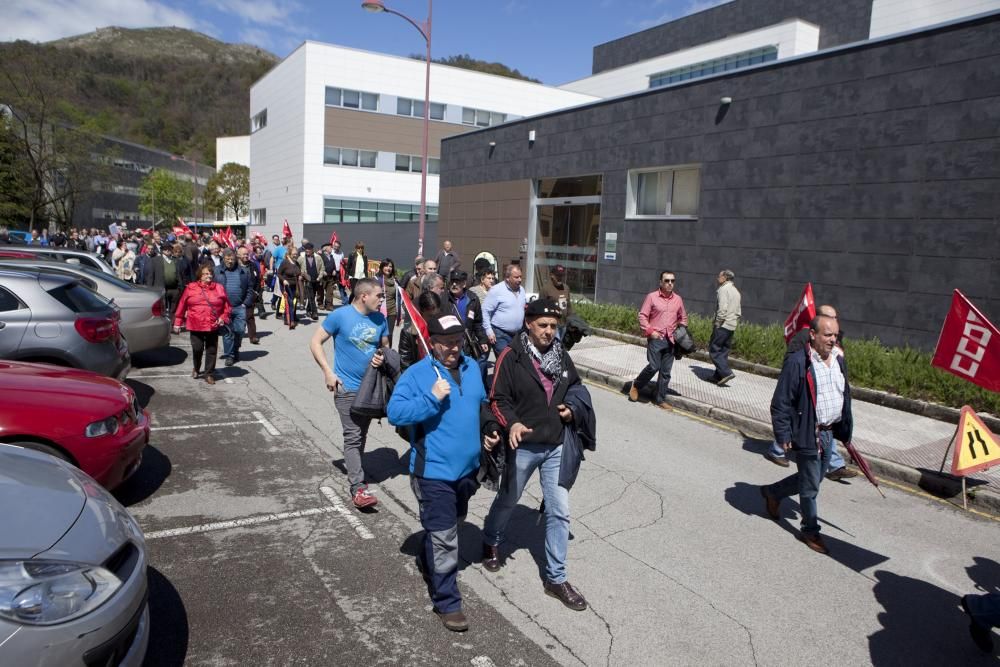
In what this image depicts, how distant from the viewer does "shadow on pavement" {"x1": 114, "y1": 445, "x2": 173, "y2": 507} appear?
5344mm

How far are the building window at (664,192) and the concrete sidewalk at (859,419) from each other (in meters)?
4.37

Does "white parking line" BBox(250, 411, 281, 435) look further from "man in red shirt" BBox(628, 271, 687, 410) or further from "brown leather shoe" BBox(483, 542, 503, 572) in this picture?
"man in red shirt" BBox(628, 271, 687, 410)

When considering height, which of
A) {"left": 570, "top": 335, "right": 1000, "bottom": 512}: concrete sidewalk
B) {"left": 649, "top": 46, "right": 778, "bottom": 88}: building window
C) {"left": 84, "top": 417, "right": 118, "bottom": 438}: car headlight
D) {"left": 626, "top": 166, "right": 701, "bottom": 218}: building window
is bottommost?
{"left": 570, "top": 335, "right": 1000, "bottom": 512}: concrete sidewalk

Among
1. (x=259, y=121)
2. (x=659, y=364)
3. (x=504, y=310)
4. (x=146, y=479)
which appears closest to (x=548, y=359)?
(x=146, y=479)

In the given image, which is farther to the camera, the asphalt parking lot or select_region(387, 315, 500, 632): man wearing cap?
select_region(387, 315, 500, 632): man wearing cap

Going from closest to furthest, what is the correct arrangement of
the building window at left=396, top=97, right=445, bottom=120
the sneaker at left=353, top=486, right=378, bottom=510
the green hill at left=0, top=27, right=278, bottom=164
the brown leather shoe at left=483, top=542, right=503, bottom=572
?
the brown leather shoe at left=483, top=542, right=503, bottom=572 < the sneaker at left=353, top=486, right=378, bottom=510 < the building window at left=396, top=97, right=445, bottom=120 < the green hill at left=0, top=27, right=278, bottom=164

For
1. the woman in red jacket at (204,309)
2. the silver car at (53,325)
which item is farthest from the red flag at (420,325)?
the woman in red jacket at (204,309)

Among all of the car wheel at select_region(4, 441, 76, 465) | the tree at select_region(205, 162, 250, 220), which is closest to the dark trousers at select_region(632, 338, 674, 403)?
the car wheel at select_region(4, 441, 76, 465)

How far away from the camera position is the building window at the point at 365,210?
39.2m

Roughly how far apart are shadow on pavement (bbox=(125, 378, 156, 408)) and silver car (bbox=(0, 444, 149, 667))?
5364 millimetres

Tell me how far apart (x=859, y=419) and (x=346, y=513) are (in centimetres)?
691

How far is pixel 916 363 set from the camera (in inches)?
384

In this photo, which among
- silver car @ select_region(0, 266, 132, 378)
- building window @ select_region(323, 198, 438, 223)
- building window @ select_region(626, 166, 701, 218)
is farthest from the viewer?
building window @ select_region(323, 198, 438, 223)

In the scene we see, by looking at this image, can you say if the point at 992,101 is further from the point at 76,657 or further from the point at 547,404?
the point at 76,657
